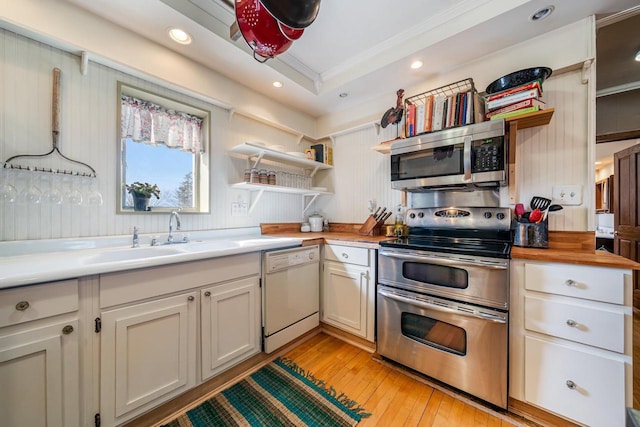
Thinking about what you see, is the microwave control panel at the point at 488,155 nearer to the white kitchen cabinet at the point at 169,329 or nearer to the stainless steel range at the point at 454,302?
the stainless steel range at the point at 454,302

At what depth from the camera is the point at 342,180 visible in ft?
9.01

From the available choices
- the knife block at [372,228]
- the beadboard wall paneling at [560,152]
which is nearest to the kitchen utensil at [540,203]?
the beadboard wall paneling at [560,152]

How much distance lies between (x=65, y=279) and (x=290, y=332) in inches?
55.2

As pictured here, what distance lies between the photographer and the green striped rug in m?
1.23

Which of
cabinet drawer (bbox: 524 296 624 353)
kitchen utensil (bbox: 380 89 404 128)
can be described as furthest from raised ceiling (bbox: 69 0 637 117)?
cabinet drawer (bbox: 524 296 624 353)

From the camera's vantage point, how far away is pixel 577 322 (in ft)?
3.70

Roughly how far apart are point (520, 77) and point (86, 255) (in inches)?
113

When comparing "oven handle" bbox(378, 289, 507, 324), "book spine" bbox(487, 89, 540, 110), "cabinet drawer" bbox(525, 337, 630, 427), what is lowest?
"cabinet drawer" bbox(525, 337, 630, 427)

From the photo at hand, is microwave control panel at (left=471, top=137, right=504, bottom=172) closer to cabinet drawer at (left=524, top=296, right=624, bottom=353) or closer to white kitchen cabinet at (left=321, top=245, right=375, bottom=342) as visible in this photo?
cabinet drawer at (left=524, top=296, right=624, bottom=353)

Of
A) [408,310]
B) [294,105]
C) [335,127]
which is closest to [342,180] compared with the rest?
[335,127]

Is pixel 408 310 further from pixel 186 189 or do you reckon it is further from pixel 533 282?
pixel 186 189

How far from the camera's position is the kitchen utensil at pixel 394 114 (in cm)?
214

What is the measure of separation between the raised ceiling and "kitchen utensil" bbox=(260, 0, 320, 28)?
0.62 metres

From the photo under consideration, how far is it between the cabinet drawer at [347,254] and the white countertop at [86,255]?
35 cm
